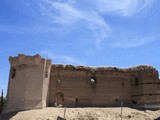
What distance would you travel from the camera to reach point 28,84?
104 ft

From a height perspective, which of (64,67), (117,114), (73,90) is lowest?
(117,114)

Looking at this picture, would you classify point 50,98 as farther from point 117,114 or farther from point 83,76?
point 117,114

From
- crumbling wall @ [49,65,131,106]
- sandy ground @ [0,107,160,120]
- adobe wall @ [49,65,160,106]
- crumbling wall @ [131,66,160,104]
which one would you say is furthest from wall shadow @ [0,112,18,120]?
crumbling wall @ [131,66,160,104]

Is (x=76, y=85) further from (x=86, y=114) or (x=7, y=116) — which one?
(x=7, y=116)

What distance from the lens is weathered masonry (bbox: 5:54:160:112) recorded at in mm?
31719

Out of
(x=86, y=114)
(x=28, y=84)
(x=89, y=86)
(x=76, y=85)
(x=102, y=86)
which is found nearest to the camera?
(x=86, y=114)

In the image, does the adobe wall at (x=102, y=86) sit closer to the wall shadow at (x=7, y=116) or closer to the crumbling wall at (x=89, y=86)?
the crumbling wall at (x=89, y=86)

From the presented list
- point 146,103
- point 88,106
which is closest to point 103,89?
point 88,106

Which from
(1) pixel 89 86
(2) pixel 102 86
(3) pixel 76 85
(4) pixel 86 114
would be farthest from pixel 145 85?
(4) pixel 86 114

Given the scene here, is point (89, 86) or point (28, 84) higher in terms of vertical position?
point (89, 86)

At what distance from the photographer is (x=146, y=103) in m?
35.4

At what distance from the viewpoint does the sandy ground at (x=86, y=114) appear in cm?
2904

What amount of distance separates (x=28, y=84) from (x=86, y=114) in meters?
6.75

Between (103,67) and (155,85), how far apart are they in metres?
6.51
